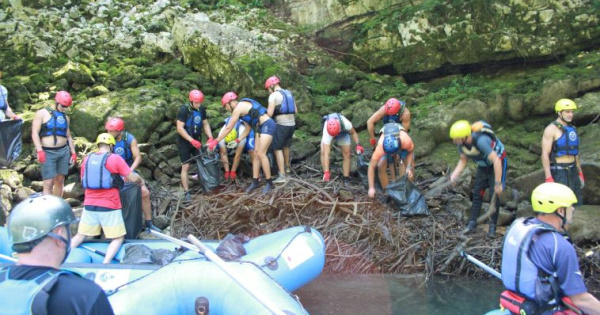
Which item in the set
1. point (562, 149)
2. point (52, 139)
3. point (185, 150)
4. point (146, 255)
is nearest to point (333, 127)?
point (185, 150)

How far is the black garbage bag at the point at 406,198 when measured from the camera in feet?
25.8

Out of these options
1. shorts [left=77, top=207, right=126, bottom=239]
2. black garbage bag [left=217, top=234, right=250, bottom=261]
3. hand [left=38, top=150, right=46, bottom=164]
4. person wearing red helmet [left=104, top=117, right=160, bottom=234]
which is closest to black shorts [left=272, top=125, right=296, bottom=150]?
person wearing red helmet [left=104, top=117, right=160, bottom=234]

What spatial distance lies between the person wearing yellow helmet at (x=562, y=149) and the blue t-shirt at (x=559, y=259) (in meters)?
3.74

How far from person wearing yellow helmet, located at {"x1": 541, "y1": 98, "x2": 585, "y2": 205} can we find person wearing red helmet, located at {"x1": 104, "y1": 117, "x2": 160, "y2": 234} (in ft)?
17.7

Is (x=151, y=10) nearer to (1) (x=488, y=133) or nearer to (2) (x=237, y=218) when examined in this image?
(2) (x=237, y=218)

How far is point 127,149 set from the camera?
7.80 metres

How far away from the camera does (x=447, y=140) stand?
10.3 meters

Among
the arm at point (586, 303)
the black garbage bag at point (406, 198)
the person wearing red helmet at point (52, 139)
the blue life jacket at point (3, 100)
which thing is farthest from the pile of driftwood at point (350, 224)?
the arm at point (586, 303)

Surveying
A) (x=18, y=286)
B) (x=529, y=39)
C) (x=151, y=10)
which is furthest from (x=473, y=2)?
(x=18, y=286)

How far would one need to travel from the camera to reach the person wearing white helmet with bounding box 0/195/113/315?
228 centimetres

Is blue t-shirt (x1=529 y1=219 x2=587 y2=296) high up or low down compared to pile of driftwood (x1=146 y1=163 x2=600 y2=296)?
up

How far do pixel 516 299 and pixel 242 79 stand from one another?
862 cm

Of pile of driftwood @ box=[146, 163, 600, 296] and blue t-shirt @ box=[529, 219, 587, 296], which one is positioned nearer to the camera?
blue t-shirt @ box=[529, 219, 587, 296]

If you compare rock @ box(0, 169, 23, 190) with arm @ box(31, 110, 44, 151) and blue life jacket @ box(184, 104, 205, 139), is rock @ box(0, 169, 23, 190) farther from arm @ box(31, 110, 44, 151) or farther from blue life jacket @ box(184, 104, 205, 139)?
blue life jacket @ box(184, 104, 205, 139)
